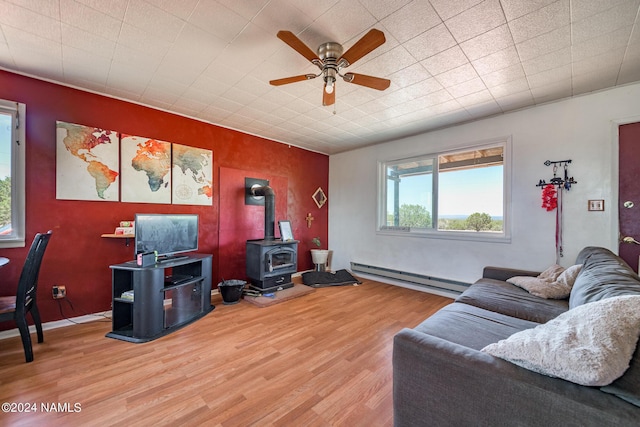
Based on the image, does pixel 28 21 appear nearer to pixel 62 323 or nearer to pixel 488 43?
pixel 62 323

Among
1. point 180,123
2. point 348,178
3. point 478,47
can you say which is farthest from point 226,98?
point 348,178

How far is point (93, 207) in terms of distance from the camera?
2.86 metres

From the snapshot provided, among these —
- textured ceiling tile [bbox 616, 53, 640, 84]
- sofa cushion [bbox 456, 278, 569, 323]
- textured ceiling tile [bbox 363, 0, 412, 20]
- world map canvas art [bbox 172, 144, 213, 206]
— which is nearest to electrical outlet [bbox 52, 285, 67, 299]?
world map canvas art [bbox 172, 144, 213, 206]

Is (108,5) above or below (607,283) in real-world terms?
above

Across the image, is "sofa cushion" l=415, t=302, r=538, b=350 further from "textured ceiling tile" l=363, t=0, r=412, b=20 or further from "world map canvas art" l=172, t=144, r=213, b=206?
"world map canvas art" l=172, t=144, r=213, b=206

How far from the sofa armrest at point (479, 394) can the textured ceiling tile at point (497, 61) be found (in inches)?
92.9

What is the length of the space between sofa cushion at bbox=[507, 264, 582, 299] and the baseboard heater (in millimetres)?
1255

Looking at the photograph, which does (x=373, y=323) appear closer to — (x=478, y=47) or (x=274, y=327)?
(x=274, y=327)

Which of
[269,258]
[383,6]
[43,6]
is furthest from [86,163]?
[383,6]

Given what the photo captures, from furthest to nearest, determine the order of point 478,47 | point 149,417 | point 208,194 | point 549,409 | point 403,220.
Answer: point 403,220 < point 208,194 < point 478,47 < point 149,417 < point 549,409

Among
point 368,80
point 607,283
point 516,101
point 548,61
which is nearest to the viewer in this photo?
point 607,283

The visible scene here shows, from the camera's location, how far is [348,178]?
5.30 meters

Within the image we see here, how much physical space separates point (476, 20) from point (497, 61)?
0.65 meters

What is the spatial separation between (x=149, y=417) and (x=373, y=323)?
2.10m
